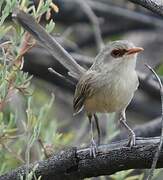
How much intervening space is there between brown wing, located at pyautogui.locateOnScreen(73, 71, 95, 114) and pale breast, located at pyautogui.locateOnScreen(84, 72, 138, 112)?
28 millimetres

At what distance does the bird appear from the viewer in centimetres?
305

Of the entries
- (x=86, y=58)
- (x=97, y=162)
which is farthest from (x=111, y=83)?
(x=86, y=58)

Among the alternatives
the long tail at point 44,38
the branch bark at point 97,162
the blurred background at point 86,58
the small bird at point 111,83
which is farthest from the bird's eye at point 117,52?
the branch bark at point 97,162

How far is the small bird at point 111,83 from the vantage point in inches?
120

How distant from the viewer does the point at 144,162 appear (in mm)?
2301

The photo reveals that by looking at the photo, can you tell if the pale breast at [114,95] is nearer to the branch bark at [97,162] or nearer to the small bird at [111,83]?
the small bird at [111,83]

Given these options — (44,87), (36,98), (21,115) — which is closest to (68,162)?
(21,115)

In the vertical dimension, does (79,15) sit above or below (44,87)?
above

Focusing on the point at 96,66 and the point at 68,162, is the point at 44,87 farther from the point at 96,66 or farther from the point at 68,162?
the point at 68,162

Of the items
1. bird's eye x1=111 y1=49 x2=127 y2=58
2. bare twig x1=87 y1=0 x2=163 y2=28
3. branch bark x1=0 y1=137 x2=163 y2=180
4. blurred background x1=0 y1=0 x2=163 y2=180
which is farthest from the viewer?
bare twig x1=87 y1=0 x2=163 y2=28

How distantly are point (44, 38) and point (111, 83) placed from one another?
452 mm

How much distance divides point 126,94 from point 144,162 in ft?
2.55

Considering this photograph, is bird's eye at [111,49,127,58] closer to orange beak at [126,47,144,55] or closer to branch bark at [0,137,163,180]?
orange beak at [126,47,144,55]

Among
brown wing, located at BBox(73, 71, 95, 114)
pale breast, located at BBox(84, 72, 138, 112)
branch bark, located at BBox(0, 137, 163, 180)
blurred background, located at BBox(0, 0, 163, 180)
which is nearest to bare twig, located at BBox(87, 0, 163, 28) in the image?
blurred background, located at BBox(0, 0, 163, 180)
